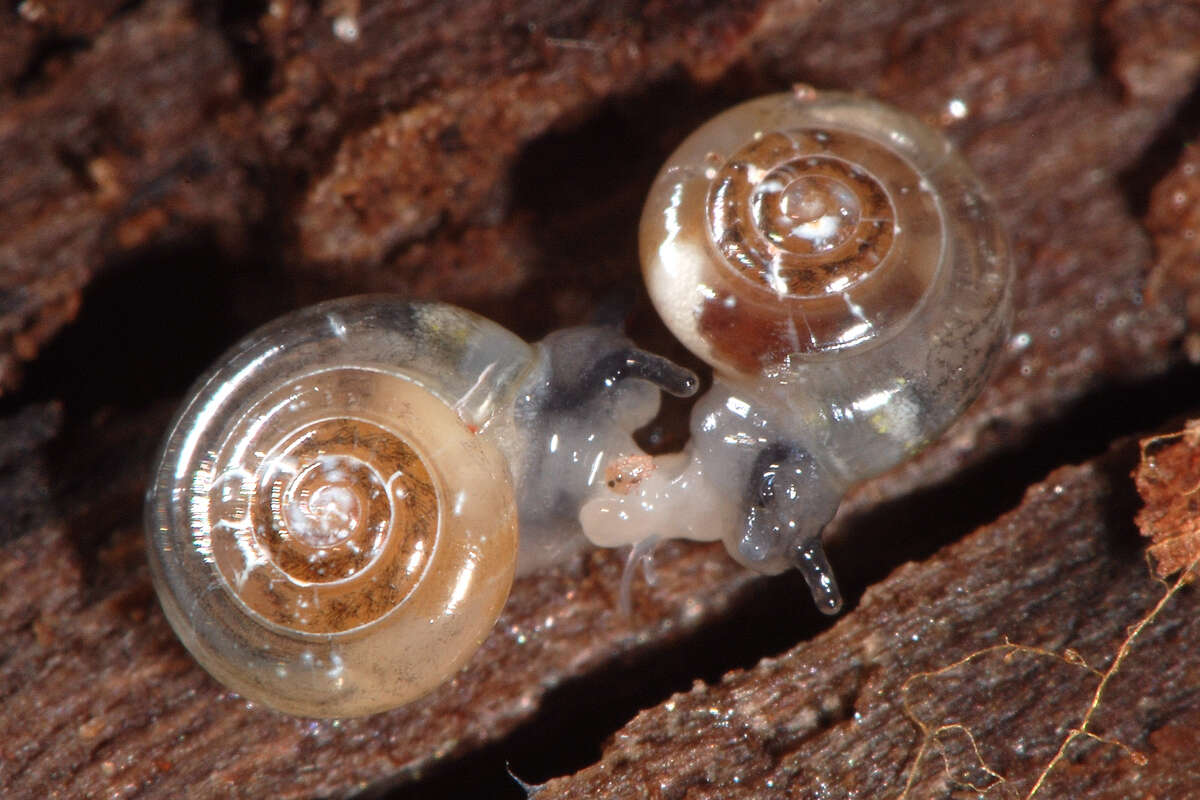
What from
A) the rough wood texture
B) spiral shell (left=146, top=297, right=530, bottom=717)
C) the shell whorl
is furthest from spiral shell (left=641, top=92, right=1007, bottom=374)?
the shell whorl

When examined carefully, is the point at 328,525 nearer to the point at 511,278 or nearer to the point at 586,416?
the point at 586,416

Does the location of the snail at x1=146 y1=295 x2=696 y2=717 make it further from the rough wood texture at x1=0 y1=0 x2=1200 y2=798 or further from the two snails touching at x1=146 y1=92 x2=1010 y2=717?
the rough wood texture at x1=0 y1=0 x2=1200 y2=798

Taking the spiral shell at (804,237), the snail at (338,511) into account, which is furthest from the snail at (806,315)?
the snail at (338,511)

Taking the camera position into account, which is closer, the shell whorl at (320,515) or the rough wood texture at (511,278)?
the shell whorl at (320,515)

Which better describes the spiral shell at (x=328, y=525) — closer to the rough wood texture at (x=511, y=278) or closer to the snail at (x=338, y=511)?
the snail at (x=338, y=511)

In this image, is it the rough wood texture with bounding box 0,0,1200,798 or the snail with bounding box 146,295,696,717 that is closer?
the snail with bounding box 146,295,696,717

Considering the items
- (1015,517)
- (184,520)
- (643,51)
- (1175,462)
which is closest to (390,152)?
(643,51)

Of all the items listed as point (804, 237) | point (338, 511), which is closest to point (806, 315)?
point (804, 237)
